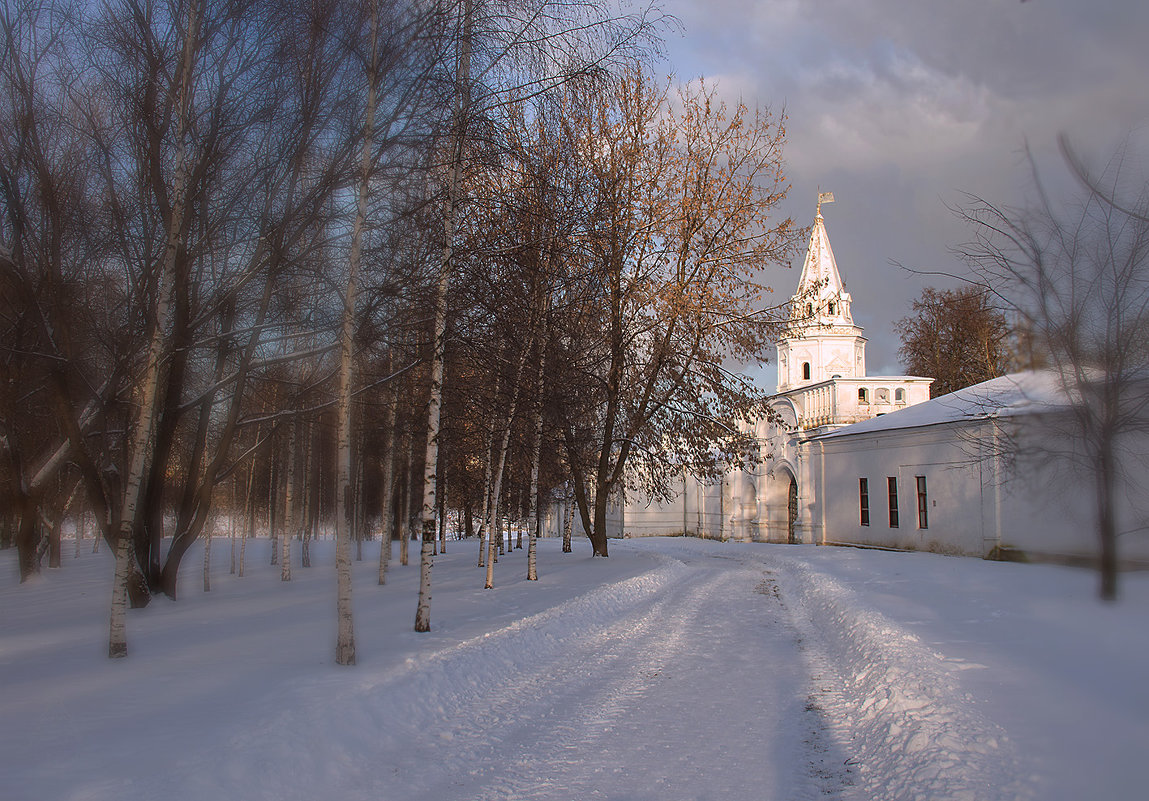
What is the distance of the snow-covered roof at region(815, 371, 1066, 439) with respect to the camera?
40.7 feet

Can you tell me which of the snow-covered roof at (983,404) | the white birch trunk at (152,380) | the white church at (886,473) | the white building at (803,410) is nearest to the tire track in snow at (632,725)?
the white birch trunk at (152,380)

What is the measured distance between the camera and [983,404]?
621 inches

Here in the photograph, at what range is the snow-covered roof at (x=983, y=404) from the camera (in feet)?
40.7

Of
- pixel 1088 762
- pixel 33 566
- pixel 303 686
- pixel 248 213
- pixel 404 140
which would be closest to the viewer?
pixel 1088 762

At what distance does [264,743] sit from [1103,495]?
11.8 m

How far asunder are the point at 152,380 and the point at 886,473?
2950 centimetres

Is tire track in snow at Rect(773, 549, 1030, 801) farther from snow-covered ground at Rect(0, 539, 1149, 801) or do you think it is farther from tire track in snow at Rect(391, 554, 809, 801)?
tire track in snow at Rect(391, 554, 809, 801)

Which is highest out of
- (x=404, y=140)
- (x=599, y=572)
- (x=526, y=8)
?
(x=526, y=8)

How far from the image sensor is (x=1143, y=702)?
623 cm

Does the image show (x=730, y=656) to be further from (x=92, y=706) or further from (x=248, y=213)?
(x=248, y=213)

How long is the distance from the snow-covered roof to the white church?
0.07 m

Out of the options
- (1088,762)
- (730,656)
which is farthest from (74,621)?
(1088,762)

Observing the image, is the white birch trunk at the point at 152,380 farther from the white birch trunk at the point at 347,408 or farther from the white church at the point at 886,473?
the white church at the point at 886,473

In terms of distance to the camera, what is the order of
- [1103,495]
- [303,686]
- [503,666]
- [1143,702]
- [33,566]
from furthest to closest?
[33,566] < [1103,495] < [503,666] < [303,686] < [1143,702]
